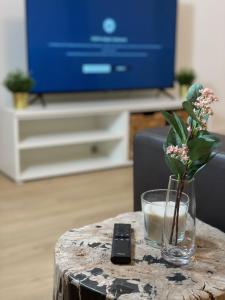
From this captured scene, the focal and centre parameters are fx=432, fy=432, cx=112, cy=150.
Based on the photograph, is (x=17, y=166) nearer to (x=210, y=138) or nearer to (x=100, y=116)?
(x=100, y=116)

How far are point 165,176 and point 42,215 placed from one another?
1125 millimetres

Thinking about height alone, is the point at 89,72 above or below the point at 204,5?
below

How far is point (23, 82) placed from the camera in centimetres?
333

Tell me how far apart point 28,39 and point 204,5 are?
2.09 metres

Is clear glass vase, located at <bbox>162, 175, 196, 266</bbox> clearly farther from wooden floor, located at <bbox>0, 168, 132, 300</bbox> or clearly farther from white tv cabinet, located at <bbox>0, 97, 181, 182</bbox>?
white tv cabinet, located at <bbox>0, 97, 181, 182</bbox>

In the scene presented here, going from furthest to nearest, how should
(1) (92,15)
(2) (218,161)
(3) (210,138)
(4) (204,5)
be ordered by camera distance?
(4) (204,5) < (1) (92,15) < (2) (218,161) < (3) (210,138)

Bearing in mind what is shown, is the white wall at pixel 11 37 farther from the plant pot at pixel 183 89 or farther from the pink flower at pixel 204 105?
the pink flower at pixel 204 105

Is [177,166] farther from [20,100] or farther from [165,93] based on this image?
[165,93]

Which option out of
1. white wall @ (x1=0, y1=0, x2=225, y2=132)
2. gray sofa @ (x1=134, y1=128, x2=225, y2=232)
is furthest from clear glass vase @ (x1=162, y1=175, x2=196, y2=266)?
white wall @ (x1=0, y1=0, x2=225, y2=132)

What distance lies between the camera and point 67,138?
11.8 ft

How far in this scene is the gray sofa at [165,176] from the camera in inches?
63.1

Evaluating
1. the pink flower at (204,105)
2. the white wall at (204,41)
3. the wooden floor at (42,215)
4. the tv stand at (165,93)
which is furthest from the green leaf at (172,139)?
the white wall at (204,41)

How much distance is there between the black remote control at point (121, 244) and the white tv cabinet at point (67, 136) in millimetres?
2039

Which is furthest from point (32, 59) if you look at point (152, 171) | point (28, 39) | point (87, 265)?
point (87, 265)
